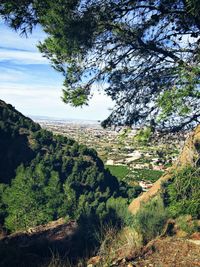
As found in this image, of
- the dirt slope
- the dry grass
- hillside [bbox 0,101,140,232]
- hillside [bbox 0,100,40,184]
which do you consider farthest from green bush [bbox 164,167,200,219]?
hillside [bbox 0,100,40,184]

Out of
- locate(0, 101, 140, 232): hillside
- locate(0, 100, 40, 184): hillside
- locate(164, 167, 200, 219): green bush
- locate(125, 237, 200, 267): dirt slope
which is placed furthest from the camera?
locate(0, 100, 40, 184): hillside

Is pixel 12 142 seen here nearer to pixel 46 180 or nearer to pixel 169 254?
pixel 46 180

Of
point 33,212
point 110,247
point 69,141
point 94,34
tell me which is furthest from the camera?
point 69,141

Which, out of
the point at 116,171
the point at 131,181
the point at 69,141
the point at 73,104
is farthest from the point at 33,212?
the point at 116,171

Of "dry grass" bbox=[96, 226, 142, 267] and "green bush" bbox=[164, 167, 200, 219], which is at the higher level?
"green bush" bbox=[164, 167, 200, 219]

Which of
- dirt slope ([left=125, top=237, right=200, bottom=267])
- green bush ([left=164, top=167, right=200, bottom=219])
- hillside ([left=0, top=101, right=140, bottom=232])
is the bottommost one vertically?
hillside ([left=0, top=101, right=140, bottom=232])

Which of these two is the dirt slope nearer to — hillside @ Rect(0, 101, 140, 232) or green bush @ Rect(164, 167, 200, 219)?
green bush @ Rect(164, 167, 200, 219)

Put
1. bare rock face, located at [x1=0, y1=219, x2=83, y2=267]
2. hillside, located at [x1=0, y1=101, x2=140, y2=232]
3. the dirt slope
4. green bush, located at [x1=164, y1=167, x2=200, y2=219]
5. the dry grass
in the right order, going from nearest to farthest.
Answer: the dry grass, the dirt slope, green bush, located at [x1=164, y1=167, x2=200, y2=219], bare rock face, located at [x1=0, y1=219, x2=83, y2=267], hillside, located at [x1=0, y1=101, x2=140, y2=232]

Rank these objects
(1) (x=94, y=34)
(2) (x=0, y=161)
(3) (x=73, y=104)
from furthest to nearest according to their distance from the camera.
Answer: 1. (2) (x=0, y=161)
2. (3) (x=73, y=104)
3. (1) (x=94, y=34)

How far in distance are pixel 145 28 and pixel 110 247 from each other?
5.14 metres

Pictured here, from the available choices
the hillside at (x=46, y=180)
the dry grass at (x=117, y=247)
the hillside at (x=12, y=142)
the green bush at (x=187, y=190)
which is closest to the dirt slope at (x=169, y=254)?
the dry grass at (x=117, y=247)

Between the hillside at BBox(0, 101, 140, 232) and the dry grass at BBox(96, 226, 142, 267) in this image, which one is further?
the hillside at BBox(0, 101, 140, 232)

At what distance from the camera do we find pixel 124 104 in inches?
388

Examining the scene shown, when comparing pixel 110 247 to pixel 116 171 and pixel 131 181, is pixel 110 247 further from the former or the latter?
pixel 116 171
